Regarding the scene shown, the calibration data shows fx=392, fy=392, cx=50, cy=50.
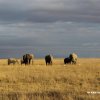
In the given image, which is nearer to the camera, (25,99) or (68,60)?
(25,99)

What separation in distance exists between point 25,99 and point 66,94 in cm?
203

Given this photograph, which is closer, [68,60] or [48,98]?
[48,98]

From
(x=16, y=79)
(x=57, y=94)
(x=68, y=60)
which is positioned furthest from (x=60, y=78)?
(x=68, y=60)

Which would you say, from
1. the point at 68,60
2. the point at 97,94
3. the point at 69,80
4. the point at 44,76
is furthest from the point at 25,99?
the point at 68,60

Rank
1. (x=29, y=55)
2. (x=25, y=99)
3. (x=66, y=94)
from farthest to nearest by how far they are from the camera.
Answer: (x=29, y=55) → (x=66, y=94) → (x=25, y=99)

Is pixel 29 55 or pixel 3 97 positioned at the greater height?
pixel 29 55

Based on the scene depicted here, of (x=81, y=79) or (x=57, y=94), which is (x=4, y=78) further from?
(x=57, y=94)

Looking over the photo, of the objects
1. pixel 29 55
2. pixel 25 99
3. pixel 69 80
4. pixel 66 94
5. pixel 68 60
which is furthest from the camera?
pixel 29 55

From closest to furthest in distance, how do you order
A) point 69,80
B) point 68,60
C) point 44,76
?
point 69,80, point 44,76, point 68,60

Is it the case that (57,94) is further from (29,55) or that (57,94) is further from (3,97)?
(29,55)

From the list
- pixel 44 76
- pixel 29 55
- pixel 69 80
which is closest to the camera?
pixel 69 80

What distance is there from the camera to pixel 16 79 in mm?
25609

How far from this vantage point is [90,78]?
2628cm

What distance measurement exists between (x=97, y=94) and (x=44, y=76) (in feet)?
35.6
